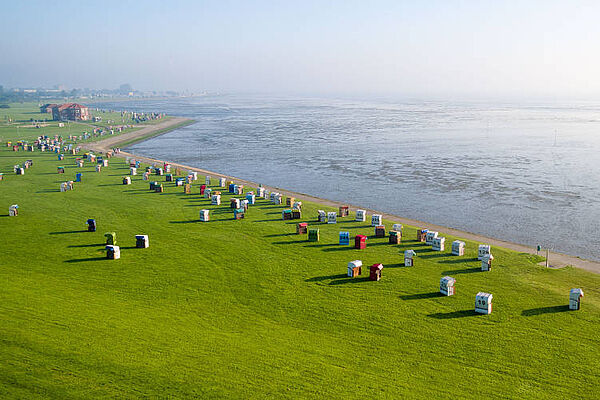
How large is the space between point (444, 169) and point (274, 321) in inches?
2816

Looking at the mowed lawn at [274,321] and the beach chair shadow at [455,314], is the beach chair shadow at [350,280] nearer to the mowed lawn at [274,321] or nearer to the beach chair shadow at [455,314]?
the mowed lawn at [274,321]

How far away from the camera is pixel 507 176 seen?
8538cm

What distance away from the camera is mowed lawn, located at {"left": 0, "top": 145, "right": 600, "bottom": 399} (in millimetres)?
22344

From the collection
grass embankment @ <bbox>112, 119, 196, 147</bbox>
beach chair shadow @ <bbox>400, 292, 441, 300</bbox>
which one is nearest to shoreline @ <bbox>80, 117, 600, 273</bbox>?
grass embankment @ <bbox>112, 119, 196, 147</bbox>

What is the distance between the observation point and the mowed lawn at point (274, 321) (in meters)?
22.3

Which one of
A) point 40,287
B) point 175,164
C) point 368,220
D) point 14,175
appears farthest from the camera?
point 175,164

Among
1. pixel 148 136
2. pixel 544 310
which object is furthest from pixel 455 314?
pixel 148 136

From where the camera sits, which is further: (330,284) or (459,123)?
(459,123)

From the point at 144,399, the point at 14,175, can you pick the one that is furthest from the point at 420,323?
the point at 14,175

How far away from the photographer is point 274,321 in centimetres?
2892

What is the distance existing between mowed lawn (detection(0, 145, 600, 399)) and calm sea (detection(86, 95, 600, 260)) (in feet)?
59.6

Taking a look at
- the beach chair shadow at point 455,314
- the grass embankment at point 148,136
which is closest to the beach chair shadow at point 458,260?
the beach chair shadow at point 455,314

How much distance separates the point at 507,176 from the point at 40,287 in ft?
251

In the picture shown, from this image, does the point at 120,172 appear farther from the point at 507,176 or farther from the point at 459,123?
the point at 459,123
